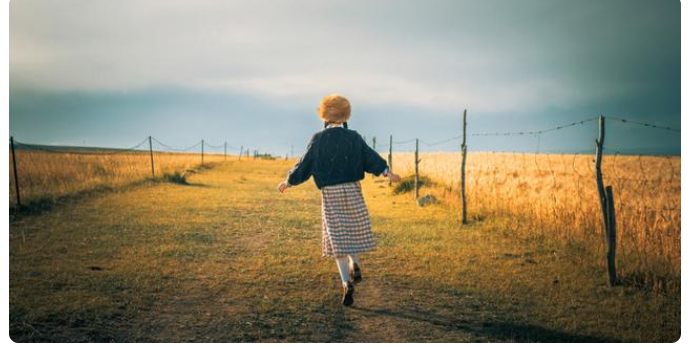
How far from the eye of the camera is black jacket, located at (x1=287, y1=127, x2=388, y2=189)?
4645 millimetres

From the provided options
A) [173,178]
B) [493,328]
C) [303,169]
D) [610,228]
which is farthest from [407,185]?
[493,328]

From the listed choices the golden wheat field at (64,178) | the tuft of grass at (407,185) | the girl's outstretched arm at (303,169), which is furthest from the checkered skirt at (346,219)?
the tuft of grass at (407,185)

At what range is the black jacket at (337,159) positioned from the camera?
464 centimetres

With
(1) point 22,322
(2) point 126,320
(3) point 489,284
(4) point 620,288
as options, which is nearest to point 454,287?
(3) point 489,284

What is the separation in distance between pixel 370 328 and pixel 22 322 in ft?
11.2

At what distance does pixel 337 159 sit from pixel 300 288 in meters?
1.79

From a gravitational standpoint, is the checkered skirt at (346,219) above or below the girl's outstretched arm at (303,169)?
below

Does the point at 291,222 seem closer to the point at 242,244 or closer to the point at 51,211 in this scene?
the point at 242,244

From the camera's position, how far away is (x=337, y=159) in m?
4.64

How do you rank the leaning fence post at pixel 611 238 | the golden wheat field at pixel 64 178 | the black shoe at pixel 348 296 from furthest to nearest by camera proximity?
1. the golden wheat field at pixel 64 178
2. the leaning fence post at pixel 611 238
3. the black shoe at pixel 348 296

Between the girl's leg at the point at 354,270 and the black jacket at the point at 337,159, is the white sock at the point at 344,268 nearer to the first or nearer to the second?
the girl's leg at the point at 354,270

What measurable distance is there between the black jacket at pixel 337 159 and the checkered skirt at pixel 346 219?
0.11m

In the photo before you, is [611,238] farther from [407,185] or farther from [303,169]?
[407,185]

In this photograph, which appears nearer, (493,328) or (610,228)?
(493,328)
